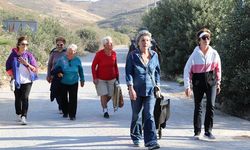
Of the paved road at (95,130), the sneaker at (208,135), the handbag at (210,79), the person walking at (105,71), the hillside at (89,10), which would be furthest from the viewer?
the hillside at (89,10)

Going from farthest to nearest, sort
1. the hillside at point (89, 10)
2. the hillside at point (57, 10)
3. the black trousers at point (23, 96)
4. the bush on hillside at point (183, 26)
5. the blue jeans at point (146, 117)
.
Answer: the hillside at point (57, 10), the hillside at point (89, 10), the bush on hillside at point (183, 26), the black trousers at point (23, 96), the blue jeans at point (146, 117)

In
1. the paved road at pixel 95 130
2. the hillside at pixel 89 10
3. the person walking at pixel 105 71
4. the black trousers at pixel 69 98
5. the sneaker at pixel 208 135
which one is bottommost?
the paved road at pixel 95 130

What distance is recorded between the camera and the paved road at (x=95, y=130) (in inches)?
349

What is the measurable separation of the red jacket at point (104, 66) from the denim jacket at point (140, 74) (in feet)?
10.6

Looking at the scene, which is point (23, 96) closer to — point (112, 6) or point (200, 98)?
point (200, 98)

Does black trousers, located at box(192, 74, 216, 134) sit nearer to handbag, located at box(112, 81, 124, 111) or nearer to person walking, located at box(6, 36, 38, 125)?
handbag, located at box(112, 81, 124, 111)

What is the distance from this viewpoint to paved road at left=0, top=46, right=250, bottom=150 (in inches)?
349

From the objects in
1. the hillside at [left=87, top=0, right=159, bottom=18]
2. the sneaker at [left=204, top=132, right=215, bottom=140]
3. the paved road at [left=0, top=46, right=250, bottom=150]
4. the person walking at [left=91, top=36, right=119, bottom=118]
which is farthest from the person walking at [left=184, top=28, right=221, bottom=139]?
the hillside at [left=87, top=0, right=159, bottom=18]

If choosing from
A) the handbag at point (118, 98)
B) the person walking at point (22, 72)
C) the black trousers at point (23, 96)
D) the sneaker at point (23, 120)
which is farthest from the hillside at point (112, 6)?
the sneaker at point (23, 120)

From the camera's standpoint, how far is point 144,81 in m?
8.38

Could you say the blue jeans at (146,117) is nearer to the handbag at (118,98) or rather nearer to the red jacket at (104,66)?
the handbag at (118,98)

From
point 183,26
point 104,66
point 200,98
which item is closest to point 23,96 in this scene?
point 104,66

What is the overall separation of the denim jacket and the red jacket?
322cm

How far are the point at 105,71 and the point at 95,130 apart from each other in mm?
1906
